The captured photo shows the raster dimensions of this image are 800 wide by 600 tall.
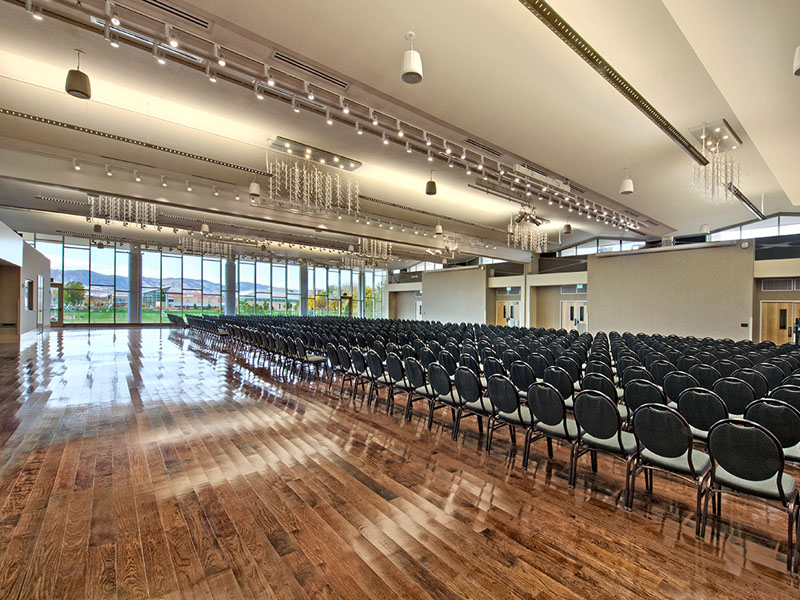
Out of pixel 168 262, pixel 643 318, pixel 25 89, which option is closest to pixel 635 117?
pixel 25 89

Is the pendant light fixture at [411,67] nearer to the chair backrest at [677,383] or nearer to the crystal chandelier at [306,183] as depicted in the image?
the chair backrest at [677,383]

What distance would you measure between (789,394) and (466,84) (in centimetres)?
507

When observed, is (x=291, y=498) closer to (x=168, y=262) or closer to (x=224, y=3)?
(x=224, y=3)

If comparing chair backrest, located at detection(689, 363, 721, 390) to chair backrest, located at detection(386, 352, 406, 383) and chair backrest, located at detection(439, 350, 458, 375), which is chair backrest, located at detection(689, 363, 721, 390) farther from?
chair backrest, located at detection(386, 352, 406, 383)

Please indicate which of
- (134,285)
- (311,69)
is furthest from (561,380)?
(134,285)

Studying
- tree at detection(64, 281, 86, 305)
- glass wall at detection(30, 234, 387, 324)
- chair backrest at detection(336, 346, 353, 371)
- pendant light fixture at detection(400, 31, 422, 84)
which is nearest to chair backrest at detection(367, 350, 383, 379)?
chair backrest at detection(336, 346, 353, 371)

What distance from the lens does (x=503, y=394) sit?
3.74 m

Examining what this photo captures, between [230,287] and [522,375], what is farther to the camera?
[230,287]

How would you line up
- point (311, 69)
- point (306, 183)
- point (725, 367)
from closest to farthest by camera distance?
point (311, 69) < point (725, 367) < point (306, 183)

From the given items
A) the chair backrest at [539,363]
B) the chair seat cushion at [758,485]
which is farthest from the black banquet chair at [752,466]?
the chair backrest at [539,363]

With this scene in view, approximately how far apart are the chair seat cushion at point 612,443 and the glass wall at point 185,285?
23447 mm

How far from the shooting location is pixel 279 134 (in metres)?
6.88

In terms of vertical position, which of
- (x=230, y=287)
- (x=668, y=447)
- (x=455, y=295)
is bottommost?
(x=668, y=447)

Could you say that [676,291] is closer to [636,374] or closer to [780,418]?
[636,374]
